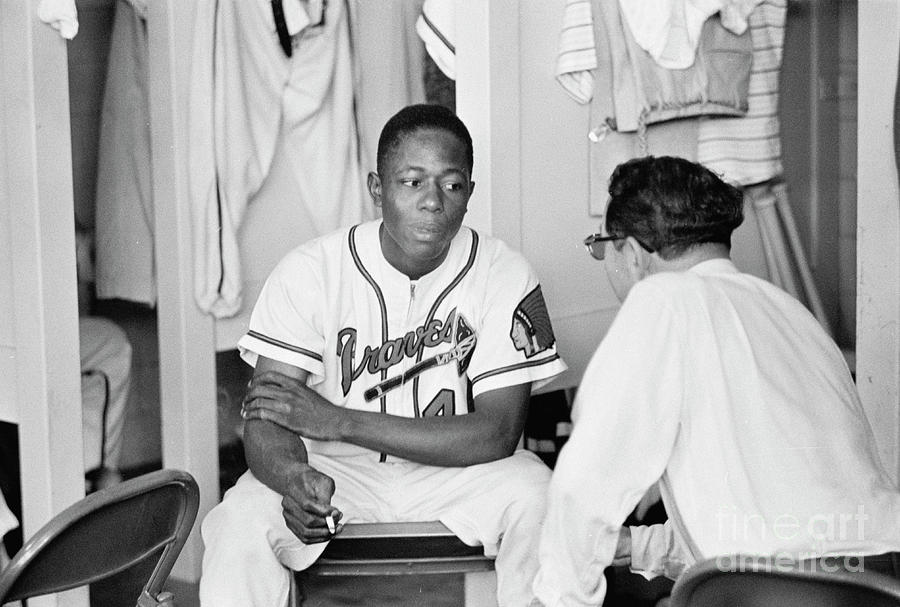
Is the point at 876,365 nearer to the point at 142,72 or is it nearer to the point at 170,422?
the point at 170,422

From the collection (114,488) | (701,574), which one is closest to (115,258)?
(114,488)

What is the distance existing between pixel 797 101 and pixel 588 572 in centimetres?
177

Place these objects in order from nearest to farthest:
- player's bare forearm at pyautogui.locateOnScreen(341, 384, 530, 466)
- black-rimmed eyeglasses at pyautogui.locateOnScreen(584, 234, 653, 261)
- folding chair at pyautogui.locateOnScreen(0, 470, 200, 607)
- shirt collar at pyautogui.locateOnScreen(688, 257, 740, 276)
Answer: folding chair at pyautogui.locateOnScreen(0, 470, 200, 607)
shirt collar at pyautogui.locateOnScreen(688, 257, 740, 276)
black-rimmed eyeglasses at pyautogui.locateOnScreen(584, 234, 653, 261)
player's bare forearm at pyautogui.locateOnScreen(341, 384, 530, 466)

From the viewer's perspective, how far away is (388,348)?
2320 millimetres

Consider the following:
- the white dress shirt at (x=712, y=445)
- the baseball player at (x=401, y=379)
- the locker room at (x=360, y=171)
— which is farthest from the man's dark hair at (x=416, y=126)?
the white dress shirt at (x=712, y=445)

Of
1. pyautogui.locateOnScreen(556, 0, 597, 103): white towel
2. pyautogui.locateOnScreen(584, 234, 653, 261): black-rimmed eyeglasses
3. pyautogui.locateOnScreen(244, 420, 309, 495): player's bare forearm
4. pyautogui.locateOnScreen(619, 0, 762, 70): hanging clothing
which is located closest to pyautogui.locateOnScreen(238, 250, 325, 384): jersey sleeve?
pyautogui.locateOnScreen(244, 420, 309, 495): player's bare forearm

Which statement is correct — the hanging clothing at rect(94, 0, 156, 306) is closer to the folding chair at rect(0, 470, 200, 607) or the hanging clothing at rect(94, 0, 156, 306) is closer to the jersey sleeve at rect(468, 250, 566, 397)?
the jersey sleeve at rect(468, 250, 566, 397)

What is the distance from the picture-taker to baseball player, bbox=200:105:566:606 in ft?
6.73

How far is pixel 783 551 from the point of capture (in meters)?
1.54

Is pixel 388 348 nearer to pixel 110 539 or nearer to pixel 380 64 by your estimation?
pixel 110 539

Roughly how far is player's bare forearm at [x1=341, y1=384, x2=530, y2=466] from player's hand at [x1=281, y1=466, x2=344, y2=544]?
0.46ft

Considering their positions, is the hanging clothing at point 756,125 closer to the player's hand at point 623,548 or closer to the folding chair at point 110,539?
the player's hand at point 623,548

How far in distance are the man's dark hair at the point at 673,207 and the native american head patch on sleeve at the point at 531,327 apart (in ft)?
1.51

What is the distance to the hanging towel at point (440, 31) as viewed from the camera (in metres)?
2.91
